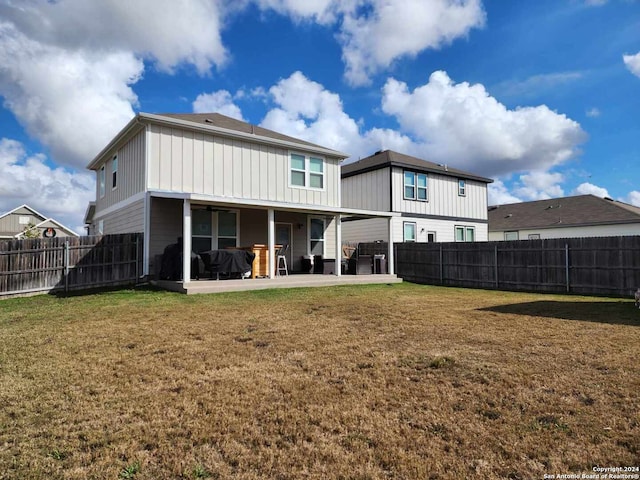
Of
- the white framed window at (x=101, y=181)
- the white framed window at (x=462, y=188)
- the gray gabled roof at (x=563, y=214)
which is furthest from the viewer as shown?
the gray gabled roof at (x=563, y=214)

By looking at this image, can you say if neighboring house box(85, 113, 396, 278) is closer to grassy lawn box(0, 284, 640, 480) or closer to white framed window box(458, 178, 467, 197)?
grassy lawn box(0, 284, 640, 480)

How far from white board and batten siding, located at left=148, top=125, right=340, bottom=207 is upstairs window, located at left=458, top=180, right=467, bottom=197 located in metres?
9.79

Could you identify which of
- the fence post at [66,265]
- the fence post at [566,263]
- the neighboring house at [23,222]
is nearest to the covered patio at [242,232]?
the fence post at [66,265]

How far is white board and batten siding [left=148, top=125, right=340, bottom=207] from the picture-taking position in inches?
452

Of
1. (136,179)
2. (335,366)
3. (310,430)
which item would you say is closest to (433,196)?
(136,179)

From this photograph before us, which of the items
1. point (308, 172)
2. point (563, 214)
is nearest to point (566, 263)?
point (308, 172)

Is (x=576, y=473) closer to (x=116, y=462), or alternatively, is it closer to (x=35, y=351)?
(x=116, y=462)

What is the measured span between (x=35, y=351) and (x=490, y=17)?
13053 millimetres

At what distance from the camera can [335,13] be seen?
1137 centimetres

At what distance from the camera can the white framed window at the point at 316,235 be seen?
50.8 feet

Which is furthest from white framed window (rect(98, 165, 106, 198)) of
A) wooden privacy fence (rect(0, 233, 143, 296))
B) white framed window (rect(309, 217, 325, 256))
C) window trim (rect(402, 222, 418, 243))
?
window trim (rect(402, 222, 418, 243))

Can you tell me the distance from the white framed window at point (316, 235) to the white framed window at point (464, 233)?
9150mm

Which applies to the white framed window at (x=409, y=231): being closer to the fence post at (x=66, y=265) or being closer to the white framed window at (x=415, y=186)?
the white framed window at (x=415, y=186)

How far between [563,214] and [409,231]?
15.3 metres
